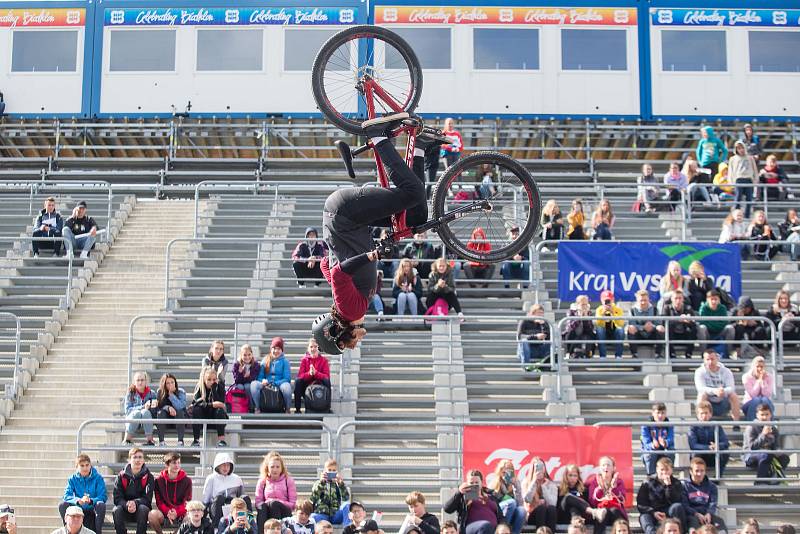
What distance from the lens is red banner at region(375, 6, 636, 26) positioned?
25.1 metres

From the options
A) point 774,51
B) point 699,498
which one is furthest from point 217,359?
point 774,51

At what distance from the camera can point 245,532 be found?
1238 centimetres

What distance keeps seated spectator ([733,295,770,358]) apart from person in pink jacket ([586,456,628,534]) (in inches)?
137

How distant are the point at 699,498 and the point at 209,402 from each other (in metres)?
5.61

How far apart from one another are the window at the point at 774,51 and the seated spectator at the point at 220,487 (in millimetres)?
16397

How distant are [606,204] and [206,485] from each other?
8.10m

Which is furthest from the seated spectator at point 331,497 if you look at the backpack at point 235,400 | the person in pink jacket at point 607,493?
the person in pink jacket at point 607,493

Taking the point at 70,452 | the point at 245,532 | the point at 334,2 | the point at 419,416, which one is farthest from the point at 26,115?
the point at 245,532

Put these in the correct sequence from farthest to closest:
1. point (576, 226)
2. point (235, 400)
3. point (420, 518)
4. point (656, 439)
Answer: point (576, 226) < point (235, 400) < point (656, 439) < point (420, 518)

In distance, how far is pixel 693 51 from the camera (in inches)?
1000

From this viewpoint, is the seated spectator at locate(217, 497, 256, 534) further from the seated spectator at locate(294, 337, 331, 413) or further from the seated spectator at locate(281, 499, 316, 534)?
the seated spectator at locate(294, 337, 331, 413)

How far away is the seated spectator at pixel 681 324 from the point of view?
52.4 feet

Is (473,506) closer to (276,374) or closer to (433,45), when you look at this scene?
(276,374)

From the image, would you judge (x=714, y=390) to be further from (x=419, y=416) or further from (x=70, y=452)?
(x=70, y=452)
